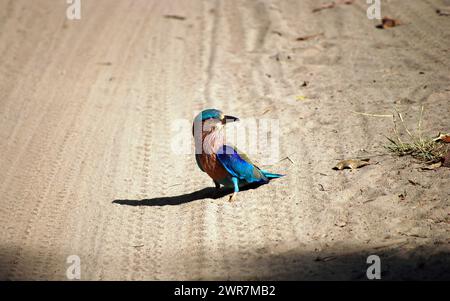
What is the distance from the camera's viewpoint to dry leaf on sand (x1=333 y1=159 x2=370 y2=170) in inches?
209

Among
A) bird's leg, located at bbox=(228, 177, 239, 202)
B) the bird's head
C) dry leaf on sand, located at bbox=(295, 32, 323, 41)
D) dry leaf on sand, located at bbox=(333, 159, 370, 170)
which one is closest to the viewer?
the bird's head

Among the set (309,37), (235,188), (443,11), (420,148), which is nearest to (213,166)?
(235,188)

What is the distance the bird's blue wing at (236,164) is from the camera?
5.00 m

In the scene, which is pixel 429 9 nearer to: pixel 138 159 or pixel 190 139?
pixel 190 139

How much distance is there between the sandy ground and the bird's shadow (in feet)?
0.08

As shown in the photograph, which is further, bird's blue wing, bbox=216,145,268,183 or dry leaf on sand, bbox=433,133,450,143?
dry leaf on sand, bbox=433,133,450,143

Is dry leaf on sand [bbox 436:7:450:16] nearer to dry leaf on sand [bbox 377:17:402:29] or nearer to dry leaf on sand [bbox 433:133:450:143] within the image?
dry leaf on sand [bbox 377:17:402:29]

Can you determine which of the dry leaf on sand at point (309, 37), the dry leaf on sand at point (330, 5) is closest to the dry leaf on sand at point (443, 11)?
the dry leaf on sand at point (330, 5)

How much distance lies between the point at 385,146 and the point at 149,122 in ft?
9.29

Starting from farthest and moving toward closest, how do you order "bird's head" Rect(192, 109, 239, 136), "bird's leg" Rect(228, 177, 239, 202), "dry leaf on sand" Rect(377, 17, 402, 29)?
"dry leaf on sand" Rect(377, 17, 402, 29)
"bird's leg" Rect(228, 177, 239, 202)
"bird's head" Rect(192, 109, 239, 136)

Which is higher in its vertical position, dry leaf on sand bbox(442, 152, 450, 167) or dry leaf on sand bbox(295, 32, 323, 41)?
dry leaf on sand bbox(442, 152, 450, 167)

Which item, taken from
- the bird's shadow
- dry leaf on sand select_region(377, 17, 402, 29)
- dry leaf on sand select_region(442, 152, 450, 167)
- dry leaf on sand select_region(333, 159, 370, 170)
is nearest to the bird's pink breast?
the bird's shadow

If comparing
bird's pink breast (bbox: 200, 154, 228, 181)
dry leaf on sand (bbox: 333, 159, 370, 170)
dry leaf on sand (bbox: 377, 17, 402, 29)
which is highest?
bird's pink breast (bbox: 200, 154, 228, 181)
